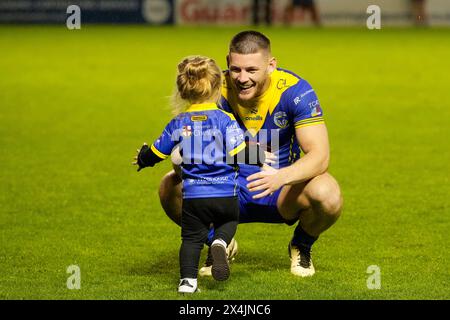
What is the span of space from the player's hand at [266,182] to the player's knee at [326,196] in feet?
1.02

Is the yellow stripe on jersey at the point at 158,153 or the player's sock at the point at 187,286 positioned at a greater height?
the yellow stripe on jersey at the point at 158,153

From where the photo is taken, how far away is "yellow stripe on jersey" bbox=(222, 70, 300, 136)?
6348 millimetres

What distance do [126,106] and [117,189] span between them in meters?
5.40

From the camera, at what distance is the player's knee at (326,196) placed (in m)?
6.04

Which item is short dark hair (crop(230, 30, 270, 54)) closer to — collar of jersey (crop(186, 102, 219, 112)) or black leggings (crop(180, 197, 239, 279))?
collar of jersey (crop(186, 102, 219, 112))

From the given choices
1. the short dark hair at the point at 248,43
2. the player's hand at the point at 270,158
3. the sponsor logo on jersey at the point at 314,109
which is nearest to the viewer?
the short dark hair at the point at 248,43

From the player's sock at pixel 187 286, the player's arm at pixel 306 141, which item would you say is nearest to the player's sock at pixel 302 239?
the player's arm at pixel 306 141

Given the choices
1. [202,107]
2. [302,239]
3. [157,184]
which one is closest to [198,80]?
[202,107]

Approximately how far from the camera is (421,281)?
19.8 ft

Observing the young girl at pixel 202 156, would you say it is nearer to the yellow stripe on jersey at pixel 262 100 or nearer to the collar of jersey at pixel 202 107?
the collar of jersey at pixel 202 107

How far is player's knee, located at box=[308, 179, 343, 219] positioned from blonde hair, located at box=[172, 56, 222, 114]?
0.83 m

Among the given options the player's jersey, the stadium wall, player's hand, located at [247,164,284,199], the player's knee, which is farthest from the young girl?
the stadium wall
